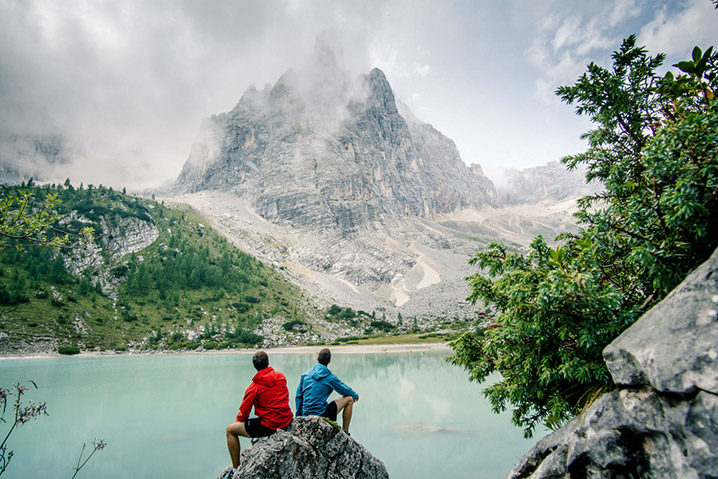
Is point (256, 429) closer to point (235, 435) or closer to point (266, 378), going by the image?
point (235, 435)

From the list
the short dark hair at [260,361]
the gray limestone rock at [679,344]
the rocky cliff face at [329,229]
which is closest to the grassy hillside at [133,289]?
the rocky cliff face at [329,229]

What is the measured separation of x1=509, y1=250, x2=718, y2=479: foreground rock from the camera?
3.79m

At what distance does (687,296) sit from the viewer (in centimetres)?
438

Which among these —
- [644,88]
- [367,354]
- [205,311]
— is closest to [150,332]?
[205,311]

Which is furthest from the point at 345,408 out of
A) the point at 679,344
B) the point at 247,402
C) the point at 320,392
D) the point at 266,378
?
the point at 679,344

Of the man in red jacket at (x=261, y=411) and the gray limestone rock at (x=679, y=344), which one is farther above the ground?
the gray limestone rock at (x=679, y=344)

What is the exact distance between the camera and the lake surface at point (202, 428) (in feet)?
45.8

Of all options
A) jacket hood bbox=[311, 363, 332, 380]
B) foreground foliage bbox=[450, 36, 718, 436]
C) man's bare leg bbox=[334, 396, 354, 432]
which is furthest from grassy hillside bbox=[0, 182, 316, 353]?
foreground foliage bbox=[450, 36, 718, 436]

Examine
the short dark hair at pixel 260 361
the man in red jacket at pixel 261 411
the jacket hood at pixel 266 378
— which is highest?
the short dark hair at pixel 260 361

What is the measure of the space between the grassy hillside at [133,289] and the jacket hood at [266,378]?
75.6 m

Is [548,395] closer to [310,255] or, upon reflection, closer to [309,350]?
[309,350]

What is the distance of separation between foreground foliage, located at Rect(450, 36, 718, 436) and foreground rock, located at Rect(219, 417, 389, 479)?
11.6ft

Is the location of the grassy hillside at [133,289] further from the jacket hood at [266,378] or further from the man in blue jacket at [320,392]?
the jacket hood at [266,378]

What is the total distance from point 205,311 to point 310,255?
61.4 m
